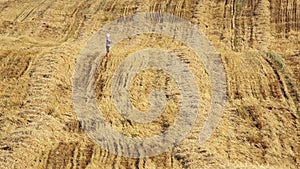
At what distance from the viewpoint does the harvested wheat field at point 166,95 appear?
11.5 meters

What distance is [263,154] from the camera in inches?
473

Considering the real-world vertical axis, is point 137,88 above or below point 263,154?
above

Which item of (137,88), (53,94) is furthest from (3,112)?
(137,88)

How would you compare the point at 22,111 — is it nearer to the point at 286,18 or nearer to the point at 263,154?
the point at 263,154

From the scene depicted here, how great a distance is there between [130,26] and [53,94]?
330 inches

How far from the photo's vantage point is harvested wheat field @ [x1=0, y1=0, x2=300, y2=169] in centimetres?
1153

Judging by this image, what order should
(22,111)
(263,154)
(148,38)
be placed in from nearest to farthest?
(263,154)
(22,111)
(148,38)

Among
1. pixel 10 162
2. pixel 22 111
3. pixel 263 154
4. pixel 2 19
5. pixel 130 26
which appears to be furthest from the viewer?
pixel 2 19

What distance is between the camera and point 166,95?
13875 millimetres

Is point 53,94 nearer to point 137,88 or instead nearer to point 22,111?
point 22,111

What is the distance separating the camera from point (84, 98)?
45.0ft

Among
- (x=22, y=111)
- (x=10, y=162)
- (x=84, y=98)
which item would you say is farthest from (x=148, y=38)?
(x=10, y=162)

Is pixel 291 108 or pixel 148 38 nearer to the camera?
pixel 291 108

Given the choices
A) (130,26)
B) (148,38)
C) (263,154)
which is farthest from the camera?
(130,26)
